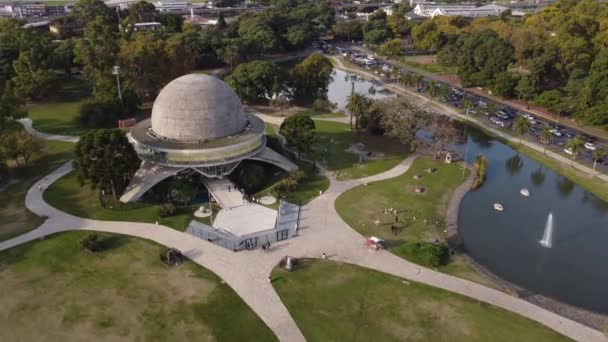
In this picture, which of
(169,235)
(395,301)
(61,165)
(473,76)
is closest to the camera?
(395,301)

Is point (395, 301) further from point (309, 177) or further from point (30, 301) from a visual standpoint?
point (30, 301)

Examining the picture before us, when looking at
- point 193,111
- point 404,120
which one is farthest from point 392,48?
point 193,111

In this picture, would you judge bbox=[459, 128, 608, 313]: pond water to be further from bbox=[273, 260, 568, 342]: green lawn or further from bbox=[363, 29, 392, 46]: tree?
bbox=[363, 29, 392, 46]: tree

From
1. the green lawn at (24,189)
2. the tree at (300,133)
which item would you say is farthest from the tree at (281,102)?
the green lawn at (24,189)

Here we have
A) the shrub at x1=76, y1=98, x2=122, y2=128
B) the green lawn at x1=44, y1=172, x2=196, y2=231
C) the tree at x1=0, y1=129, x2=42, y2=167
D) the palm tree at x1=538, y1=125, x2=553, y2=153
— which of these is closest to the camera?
the green lawn at x1=44, y1=172, x2=196, y2=231

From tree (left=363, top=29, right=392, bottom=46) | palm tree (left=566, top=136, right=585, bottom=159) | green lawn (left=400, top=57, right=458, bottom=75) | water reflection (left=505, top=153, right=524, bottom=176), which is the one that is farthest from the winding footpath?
tree (left=363, top=29, right=392, bottom=46)

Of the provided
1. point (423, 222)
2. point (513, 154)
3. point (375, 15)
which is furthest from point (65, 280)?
point (375, 15)
